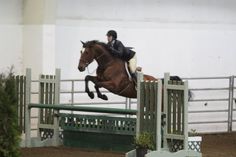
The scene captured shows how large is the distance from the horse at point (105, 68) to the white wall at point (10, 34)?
2187 mm

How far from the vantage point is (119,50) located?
956 centimetres

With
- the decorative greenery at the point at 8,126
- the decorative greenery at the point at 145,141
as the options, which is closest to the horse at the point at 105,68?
the decorative greenery at the point at 145,141

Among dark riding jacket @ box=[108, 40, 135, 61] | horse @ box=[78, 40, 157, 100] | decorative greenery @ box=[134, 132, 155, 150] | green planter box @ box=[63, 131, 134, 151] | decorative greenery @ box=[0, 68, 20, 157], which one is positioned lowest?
green planter box @ box=[63, 131, 134, 151]

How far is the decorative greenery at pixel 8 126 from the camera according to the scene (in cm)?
602

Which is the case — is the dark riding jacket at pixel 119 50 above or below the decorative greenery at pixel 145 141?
above

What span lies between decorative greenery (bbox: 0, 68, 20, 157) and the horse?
3.18 m

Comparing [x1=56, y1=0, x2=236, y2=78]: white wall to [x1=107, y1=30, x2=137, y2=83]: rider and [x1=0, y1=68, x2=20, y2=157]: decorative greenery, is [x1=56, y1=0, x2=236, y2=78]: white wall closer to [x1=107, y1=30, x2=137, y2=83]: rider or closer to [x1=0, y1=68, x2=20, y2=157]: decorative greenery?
[x1=107, y1=30, x2=137, y2=83]: rider

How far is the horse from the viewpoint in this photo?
9.42 m

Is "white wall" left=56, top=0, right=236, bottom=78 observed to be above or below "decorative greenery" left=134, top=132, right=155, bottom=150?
above

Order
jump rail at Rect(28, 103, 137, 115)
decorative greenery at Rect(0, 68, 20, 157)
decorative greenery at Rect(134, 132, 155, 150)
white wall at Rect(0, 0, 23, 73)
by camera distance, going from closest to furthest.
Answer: decorative greenery at Rect(0, 68, 20, 157), decorative greenery at Rect(134, 132, 155, 150), jump rail at Rect(28, 103, 137, 115), white wall at Rect(0, 0, 23, 73)

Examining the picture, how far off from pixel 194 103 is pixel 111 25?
2.40 metres

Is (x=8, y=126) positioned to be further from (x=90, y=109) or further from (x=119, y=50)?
(x=119, y=50)

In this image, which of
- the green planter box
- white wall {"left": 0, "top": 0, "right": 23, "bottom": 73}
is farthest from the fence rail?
the green planter box

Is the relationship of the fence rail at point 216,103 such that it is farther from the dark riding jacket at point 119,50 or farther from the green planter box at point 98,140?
the green planter box at point 98,140
